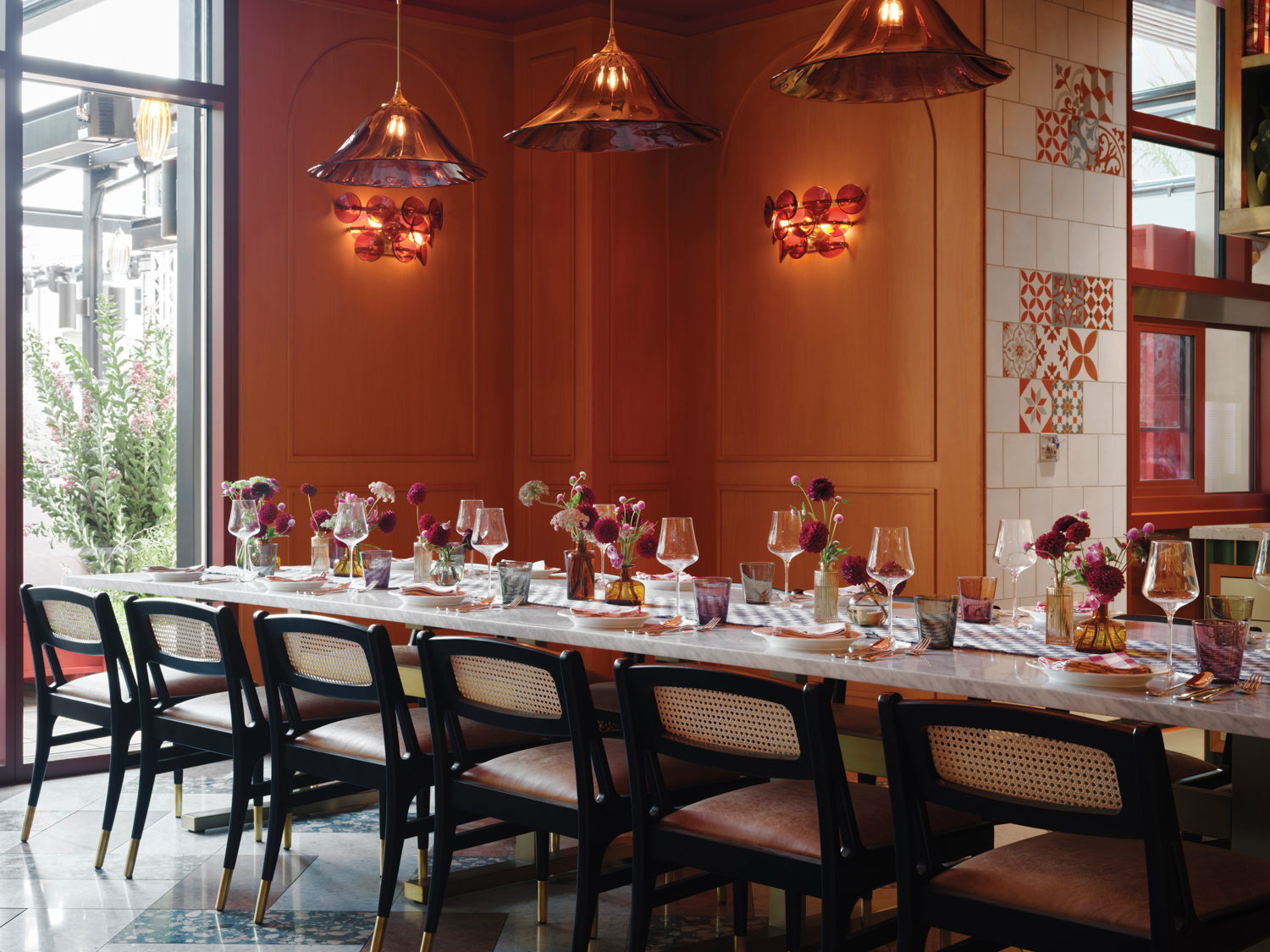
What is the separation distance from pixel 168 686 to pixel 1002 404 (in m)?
3.42

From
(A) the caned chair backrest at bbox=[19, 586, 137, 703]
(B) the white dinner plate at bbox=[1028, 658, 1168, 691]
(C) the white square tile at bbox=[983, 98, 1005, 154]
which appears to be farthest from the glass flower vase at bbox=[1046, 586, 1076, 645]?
(C) the white square tile at bbox=[983, 98, 1005, 154]

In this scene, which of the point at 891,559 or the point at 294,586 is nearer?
the point at 891,559

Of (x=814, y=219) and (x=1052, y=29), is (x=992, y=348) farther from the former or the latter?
(x=1052, y=29)

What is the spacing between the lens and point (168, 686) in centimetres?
370

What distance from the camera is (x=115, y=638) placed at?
3521mm

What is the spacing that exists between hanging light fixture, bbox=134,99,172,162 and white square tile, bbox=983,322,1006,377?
352 cm

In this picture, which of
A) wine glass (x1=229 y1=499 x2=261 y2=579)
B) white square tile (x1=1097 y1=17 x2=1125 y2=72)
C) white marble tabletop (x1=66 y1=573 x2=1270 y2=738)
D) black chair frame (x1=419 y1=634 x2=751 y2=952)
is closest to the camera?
white marble tabletop (x1=66 y1=573 x2=1270 y2=738)

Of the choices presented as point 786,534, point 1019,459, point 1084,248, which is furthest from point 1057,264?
point 786,534

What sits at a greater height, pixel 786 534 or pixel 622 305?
pixel 622 305

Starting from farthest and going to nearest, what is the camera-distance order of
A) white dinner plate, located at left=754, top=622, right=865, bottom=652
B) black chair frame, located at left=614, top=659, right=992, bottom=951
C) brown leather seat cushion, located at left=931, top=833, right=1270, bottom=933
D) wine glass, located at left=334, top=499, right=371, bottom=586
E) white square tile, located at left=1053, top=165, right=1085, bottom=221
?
white square tile, located at left=1053, top=165, right=1085, bottom=221 < wine glass, located at left=334, top=499, right=371, bottom=586 < white dinner plate, located at left=754, top=622, right=865, bottom=652 < black chair frame, located at left=614, top=659, right=992, bottom=951 < brown leather seat cushion, located at left=931, top=833, right=1270, bottom=933

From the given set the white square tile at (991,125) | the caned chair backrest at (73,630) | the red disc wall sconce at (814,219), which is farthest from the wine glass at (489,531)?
the white square tile at (991,125)

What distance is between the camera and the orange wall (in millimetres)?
5398

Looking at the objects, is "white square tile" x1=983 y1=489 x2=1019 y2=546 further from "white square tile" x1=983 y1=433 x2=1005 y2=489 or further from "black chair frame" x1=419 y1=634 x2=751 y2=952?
"black chair frame" x1=419 y1=634 x2=751 y2=952

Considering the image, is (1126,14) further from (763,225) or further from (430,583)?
(430,583)
